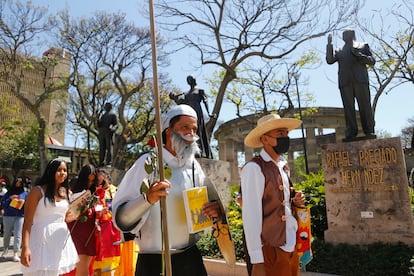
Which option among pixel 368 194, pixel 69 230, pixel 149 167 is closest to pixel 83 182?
pixel 69 230

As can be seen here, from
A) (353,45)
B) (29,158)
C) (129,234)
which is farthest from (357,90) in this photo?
(29,158)

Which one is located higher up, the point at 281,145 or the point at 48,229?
the point at 281,145

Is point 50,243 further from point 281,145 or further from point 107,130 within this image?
point 107,130

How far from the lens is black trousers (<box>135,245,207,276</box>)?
208cm

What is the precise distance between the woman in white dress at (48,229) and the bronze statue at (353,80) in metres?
5.15

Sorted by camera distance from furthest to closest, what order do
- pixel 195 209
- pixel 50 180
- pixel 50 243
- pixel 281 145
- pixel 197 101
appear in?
1. pixel 197 101
2. pixel 50 180
3. pixel 50 243
4. pixel 281 145
5. pixel 195 209

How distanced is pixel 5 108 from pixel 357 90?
2314 cm

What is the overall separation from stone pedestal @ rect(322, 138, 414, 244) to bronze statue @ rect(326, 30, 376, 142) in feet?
1.91

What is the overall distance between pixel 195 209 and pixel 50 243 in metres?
2.12

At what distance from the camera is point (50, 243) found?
3.39m

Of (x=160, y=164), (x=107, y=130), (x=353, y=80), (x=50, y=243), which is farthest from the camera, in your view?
(x=107, y=130)

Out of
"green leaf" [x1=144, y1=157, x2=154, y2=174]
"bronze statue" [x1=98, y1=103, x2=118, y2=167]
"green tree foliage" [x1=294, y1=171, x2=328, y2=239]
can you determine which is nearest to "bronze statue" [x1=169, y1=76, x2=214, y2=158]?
"green tree foliage" [x1=294, y1=171, x2=328, y2=239]

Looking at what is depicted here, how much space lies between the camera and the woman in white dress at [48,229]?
325cm

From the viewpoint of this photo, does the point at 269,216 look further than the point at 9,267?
No
